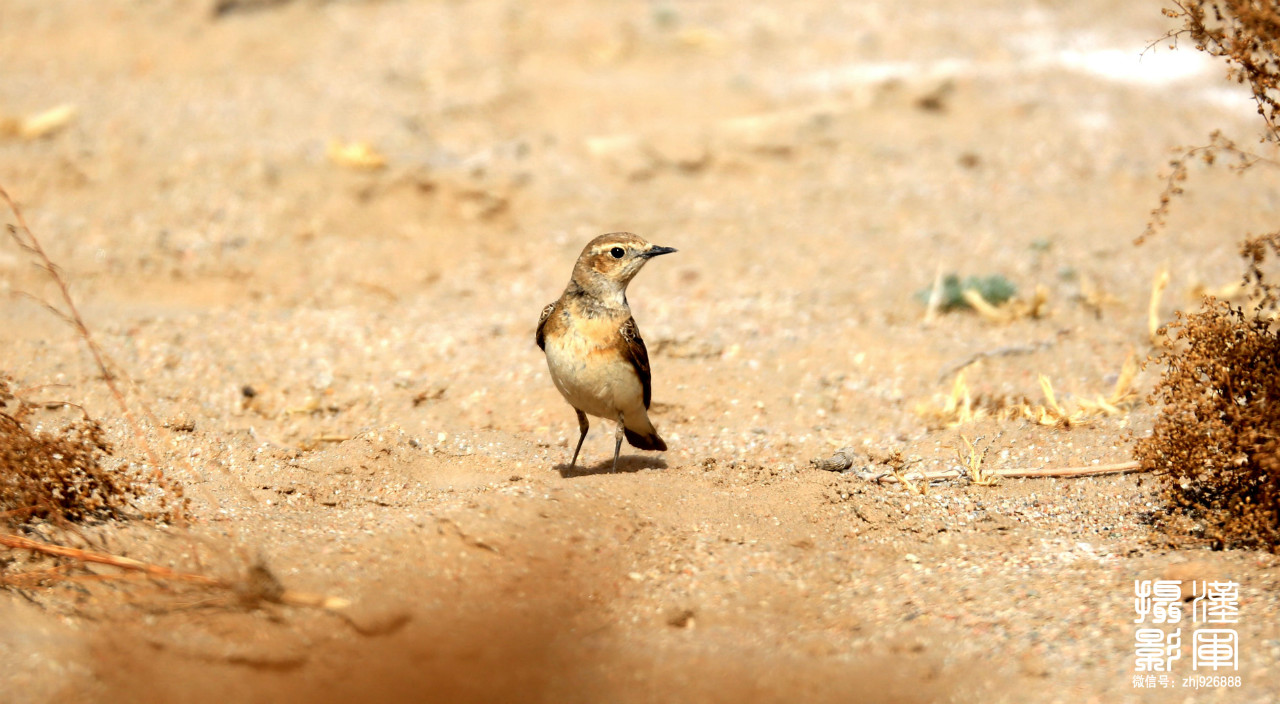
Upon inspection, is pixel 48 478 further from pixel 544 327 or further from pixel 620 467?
pixel 620 467

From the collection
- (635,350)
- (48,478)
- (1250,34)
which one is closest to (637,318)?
(635,350)

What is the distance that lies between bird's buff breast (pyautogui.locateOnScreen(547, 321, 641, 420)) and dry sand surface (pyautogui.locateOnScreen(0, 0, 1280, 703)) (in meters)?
0.49

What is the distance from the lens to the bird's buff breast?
5.66m

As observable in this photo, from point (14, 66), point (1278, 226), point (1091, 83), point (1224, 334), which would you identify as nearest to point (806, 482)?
point (1224, 334)

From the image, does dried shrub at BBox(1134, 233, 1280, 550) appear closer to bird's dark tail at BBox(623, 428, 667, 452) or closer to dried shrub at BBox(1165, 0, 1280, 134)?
dried shrub at BBox(1165, 0, 1280, 134)

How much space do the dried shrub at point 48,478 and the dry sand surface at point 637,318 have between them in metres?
0.20

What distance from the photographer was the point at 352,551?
4488mm

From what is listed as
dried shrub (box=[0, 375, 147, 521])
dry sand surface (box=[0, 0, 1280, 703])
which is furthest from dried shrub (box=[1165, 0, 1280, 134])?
dried shrub (box=[0, 375, 147, 521])

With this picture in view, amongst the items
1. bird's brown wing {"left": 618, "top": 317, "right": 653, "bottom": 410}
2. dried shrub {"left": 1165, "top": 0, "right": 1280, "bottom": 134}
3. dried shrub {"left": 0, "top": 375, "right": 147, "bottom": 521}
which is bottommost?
bird's brown wing {"left": 618, "top": 317, "right": 653, "bottom": 410}

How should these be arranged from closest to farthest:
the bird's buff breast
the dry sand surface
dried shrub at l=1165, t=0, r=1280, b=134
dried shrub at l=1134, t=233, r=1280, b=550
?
1. the dry sand surface
2. dried shrub at l=1165, t=0, r=1280, b=134
3. dried shrub at l=1134, t=233, r=1280, b=550
4. the bird's buff breast

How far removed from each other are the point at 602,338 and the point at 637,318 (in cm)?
248

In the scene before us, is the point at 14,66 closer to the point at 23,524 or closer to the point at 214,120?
the point at 214,120

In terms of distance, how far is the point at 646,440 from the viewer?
6.17 metres

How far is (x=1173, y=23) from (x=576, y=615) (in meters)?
11.7
